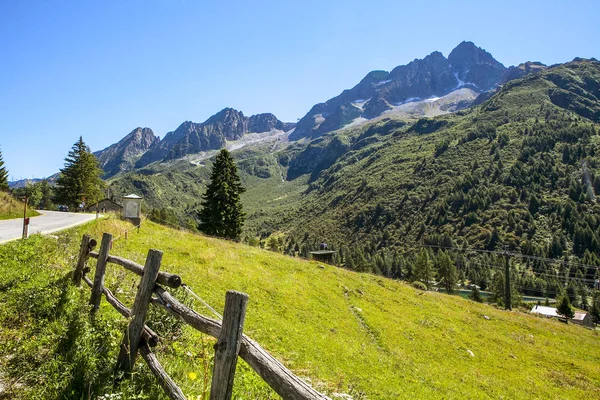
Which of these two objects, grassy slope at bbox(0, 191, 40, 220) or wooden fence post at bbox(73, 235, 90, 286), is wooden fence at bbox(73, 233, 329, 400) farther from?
grassy slope at bbox(0, 191, 40, 220)

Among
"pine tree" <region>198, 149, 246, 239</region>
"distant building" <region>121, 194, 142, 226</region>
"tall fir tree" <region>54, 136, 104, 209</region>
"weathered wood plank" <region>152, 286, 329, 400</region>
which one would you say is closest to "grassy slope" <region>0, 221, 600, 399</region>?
"weathered wood plank" <region>152, 286, 329, 400</region>

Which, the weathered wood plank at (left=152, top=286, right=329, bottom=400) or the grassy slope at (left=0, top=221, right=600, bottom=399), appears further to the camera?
the grassy slope at (left=0, top=221, right=600, bottom=399)

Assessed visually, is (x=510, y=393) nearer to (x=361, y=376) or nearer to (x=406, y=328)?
(x=406, y=328)

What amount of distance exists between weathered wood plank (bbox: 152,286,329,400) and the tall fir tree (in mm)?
63536

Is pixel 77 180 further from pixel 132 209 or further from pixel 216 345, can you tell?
pixel 216 345

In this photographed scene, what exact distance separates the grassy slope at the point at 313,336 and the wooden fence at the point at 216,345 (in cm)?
39

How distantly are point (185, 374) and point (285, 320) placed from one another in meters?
9.62

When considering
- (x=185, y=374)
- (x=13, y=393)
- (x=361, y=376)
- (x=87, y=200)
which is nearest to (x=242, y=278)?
(x=361, y=376)

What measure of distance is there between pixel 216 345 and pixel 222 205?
4706 centimetres

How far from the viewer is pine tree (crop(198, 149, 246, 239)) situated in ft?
164

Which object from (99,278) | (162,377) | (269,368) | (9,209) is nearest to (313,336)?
(99,278)

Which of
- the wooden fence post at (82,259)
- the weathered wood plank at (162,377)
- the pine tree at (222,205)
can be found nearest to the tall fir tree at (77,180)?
the pine tree at (222,205)

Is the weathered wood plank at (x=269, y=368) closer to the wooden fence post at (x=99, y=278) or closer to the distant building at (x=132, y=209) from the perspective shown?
the wooden fence post at (x=99, y=278)

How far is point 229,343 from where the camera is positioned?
14.0ft
